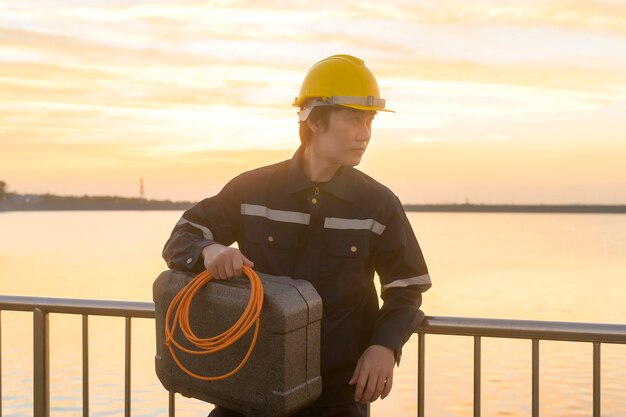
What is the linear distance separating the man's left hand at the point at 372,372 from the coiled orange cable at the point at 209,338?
41 centimetres

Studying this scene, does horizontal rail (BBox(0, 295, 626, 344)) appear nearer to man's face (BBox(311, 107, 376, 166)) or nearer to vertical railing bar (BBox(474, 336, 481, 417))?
vertical railing bar (BBox(474, 336, 481, 417))

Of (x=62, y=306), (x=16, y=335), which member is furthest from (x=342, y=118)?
(x=16, y=335)

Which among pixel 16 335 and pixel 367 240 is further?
pixel 16 335

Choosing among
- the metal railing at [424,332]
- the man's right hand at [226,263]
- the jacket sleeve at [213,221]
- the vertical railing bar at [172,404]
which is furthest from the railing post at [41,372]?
the man's right hand at [226,263]

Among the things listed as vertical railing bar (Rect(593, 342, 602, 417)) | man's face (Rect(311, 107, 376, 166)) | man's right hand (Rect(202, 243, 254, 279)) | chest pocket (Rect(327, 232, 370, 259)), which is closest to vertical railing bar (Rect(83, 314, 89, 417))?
man's right hand (Rect(202, 243, 254, 279))

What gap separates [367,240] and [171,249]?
655mm

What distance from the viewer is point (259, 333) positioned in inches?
88.5

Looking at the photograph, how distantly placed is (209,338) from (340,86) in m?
0.92

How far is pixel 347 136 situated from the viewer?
99.3 inches

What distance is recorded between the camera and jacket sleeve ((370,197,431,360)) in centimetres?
251

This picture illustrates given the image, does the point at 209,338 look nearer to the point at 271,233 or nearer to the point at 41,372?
the point at 271,233

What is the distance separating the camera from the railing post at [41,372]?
3414 millimetres

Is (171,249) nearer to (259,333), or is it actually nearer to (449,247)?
(259,333)

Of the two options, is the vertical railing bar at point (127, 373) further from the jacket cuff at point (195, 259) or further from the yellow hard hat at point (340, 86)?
the yellow hard hat at point (340, 86)
